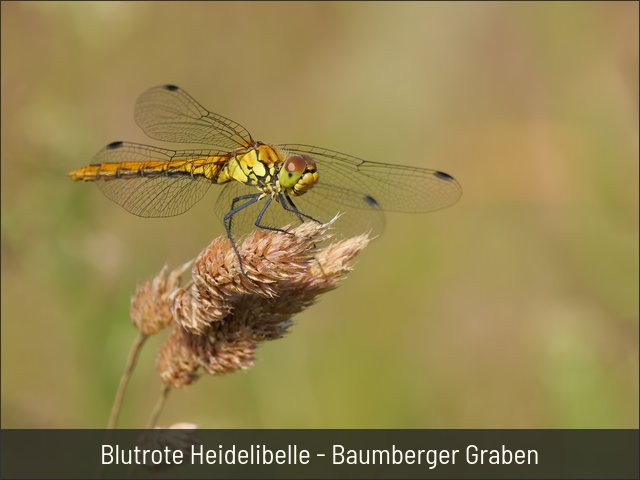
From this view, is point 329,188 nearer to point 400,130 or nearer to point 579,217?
point 579,217

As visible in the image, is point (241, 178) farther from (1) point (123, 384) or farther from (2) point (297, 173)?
(1) point (123, 384)

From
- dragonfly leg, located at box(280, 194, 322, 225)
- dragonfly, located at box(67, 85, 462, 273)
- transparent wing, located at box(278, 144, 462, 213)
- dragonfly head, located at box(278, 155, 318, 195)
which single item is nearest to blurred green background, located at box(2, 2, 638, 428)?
dragonfly, located at box(67, 85, 462, 273)

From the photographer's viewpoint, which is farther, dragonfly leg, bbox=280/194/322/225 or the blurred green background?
the blurred green background

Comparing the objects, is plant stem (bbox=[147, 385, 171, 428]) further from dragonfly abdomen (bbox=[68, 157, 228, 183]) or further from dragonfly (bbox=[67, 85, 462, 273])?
dragonfly abdomen (bbox=[68, 157, 228, 183])

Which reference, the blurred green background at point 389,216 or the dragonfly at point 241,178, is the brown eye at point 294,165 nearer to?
the dragonfly at point 241,178

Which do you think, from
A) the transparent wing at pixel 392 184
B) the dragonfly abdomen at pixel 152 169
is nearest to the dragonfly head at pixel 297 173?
the transparent wing at pixel 392 184

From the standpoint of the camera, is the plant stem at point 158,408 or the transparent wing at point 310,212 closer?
the plant stem at point 158,408

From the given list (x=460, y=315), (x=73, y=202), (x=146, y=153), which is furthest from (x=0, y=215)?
(x=460, y=315)
